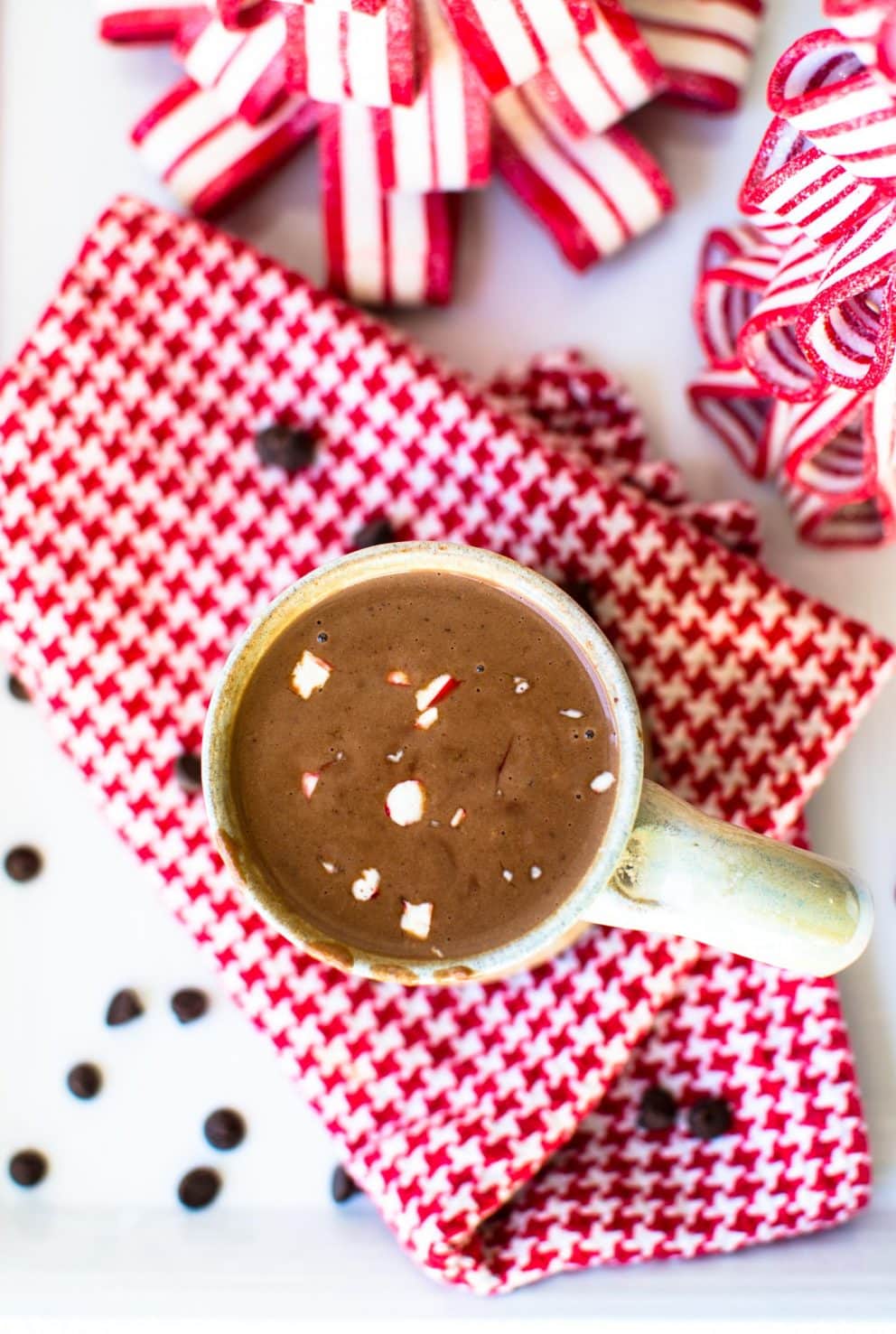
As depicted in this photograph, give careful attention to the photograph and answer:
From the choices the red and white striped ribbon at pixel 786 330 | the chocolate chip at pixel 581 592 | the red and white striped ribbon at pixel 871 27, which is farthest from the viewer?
the chocolate chip at pixel 581 592

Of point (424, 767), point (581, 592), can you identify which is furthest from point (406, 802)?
point (581, 592)

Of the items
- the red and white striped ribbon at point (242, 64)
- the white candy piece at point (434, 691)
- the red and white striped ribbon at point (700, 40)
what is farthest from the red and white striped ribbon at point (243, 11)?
the white candy piece at point (434, 691)

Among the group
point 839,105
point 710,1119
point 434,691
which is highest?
point 839,105

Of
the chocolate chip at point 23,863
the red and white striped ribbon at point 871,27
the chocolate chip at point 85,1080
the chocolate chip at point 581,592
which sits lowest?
the chocolate chip at point 85,1080

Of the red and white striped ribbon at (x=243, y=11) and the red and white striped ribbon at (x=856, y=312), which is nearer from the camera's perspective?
the red and white striped ribbon at (x=856, y=312)

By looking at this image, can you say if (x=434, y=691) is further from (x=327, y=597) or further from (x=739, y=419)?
(x=739, y=419)

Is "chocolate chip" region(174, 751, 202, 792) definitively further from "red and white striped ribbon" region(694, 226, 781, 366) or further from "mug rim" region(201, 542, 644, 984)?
"red and white striped ribbon" region(694, 226, 781, 366)

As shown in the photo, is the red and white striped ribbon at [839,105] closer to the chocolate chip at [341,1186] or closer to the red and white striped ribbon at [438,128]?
the red and white striped ribbon at [438,128]

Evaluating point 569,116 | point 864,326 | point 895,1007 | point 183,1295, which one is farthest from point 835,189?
point 183,1295

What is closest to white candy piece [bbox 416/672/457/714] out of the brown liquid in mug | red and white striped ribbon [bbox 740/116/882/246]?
the brown liquid in mug
